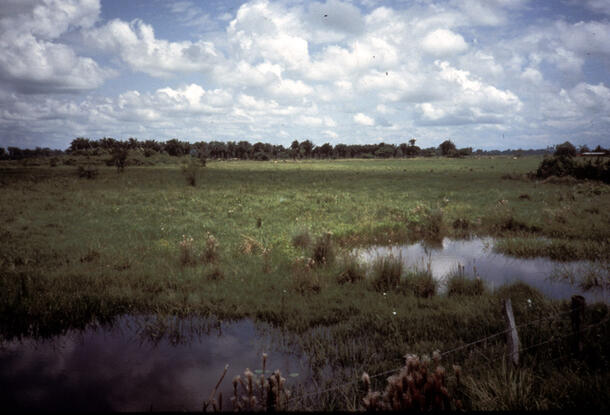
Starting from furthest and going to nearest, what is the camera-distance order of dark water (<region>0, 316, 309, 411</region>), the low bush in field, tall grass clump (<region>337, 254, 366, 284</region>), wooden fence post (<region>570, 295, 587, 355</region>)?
1. the low bush in field
2. tall grass clump (<region>337, 254, 366, 284</region>)
3. dark water (<region>0, 316, 309, 411</region>)
4. wooden fence post (<region>570, 295, 587, 355</region>)

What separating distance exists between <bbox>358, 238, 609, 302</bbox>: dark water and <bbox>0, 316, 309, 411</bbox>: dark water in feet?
17.3

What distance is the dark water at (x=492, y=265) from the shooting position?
9.42 meters

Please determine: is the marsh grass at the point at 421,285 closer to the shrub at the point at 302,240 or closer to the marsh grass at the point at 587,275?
the marsh grass at the point at 587,275

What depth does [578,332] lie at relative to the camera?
509 cm

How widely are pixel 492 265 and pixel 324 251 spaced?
5826mm

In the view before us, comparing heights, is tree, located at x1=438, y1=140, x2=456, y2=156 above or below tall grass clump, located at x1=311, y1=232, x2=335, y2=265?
above

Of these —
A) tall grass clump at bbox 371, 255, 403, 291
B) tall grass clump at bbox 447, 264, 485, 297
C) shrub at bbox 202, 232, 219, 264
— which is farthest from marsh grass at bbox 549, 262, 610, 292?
shrub at bbox 202, 232, 219, 264

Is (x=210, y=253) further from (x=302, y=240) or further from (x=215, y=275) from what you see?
(x=302, y=240)

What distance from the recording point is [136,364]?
6262 mm

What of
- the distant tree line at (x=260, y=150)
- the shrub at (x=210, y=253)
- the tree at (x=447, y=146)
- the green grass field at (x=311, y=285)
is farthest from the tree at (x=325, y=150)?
the shrub at (x=210, y=253)

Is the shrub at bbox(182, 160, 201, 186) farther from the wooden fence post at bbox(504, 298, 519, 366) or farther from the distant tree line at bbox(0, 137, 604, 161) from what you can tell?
the distant tree line at bbox(0, 137, 604, 161)

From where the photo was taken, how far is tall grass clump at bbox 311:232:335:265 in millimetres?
11242

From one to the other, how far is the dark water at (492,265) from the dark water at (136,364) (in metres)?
5.28

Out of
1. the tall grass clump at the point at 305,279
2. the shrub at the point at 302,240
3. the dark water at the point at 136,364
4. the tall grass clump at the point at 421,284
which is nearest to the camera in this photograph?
the dark water at the point at 136,364
